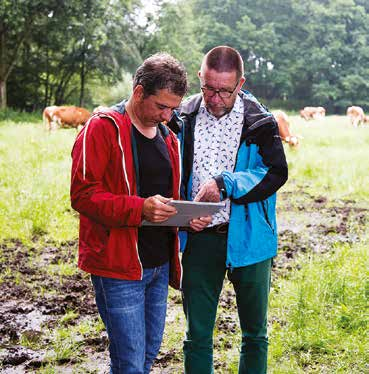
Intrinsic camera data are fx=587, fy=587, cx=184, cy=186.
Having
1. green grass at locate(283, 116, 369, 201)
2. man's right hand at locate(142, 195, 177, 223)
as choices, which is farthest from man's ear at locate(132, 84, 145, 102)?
green grass at locate(283, 116, 369, 201)

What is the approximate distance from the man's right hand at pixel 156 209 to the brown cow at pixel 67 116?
50.5 feet

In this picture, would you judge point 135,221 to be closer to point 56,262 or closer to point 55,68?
point 56,262

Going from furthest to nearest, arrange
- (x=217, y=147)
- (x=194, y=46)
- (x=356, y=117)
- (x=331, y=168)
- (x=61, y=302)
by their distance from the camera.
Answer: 1. (x=194, y=46)
2. (x=356, y=117)
3. (x=331, y=168)
4. (x=61, y=302)
5. (x=217, y=147)

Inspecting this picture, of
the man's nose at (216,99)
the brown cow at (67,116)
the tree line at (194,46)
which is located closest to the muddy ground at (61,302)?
the man's nose at (216,99)

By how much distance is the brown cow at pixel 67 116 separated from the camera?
57.8ft

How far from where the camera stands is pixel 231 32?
183 feet

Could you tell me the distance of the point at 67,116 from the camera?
1788 centimetres

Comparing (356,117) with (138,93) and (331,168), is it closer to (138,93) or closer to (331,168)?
→ (331,168)

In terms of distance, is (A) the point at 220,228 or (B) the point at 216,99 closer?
Result: (B) the point at 216,99

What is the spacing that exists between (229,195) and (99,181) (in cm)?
65

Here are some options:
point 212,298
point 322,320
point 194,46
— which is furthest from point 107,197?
point 194,46

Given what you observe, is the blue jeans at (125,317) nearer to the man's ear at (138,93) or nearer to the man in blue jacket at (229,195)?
the man in blue jacket at (229,195)

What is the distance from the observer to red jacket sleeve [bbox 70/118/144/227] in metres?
2.28

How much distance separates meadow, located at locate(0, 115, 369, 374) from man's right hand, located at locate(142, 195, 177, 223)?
1706mm
